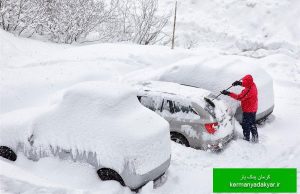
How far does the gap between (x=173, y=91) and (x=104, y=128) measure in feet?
9.95

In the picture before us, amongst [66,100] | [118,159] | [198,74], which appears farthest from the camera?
[198,74]

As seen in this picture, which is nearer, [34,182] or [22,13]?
[34,182]

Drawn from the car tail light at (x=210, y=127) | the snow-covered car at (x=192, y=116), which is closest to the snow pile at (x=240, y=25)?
the snow-covered car at (x=192, y=116)

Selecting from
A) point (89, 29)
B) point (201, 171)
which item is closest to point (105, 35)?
point (89, 29)

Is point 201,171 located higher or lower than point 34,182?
lower

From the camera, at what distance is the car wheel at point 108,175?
748cm

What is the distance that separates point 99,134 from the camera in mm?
7434

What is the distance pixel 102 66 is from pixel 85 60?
53 cm

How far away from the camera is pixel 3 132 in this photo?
8.08 meters

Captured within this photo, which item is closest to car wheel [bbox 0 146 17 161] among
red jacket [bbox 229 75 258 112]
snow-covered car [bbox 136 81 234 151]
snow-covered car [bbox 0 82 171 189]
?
snow-covered car [bbox 0 82 171 189]

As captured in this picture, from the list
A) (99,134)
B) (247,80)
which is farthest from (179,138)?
(99,134)

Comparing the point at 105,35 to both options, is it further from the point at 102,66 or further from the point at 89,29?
the point at 102,66

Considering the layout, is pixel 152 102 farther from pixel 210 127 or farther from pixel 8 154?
pixel 8 154

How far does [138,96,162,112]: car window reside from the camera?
395 inches
